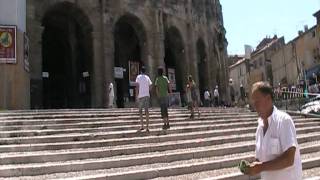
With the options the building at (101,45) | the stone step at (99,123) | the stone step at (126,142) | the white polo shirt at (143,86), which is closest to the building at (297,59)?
the building at (101,45)

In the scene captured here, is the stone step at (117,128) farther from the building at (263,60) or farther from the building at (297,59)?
the building at (263,60)

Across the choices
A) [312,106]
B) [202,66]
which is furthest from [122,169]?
[202,66]

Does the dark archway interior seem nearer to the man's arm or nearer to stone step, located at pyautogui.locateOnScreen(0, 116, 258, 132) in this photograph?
stone step, located at pyautogui.locateOnScreen(0, 116, 258, 132)

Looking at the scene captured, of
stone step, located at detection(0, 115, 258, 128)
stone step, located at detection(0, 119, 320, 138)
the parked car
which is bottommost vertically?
stone step, located at detection(0, 119, 320, 138)

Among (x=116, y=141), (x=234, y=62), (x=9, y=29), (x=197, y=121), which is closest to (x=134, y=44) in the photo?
(x=9, y=29)

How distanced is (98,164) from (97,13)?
1924cm

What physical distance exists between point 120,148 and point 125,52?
72.8 ft

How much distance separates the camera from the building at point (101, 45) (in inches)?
1033

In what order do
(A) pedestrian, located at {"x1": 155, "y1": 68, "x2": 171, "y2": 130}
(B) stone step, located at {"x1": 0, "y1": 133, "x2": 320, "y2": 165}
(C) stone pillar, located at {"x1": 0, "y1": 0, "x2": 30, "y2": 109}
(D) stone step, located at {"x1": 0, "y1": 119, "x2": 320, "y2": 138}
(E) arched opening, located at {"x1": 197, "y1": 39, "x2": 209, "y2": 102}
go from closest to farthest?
(B) stone step, located at {"x1": 0, "y1": 133, "x2": 320, "y2": 165} < (D) stone step, located at {"x1": 0, "y1": 119, "x2": 320, "y2": 138} < (A) pedestrian, located at {"x1": 155, "y1": 68, "x2": 171, "y2": 130} < (C) stone pillar, located at {"x1": 0, "y1": 0, "x2": 30, "y2": 109} < (E) arched opening, located at {"x1": 197, "y1": 39, "x2": 209, "y2": 102}

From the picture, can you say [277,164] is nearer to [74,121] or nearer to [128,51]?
[74,121]

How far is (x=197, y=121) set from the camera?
50.7 ft

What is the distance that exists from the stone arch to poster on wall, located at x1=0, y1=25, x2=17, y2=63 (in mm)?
9893

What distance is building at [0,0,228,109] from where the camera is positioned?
26250 mm

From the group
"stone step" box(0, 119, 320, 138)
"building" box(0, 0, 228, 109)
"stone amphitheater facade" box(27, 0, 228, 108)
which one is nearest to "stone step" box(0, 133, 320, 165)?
"stone step" box(0, 119, 320, 138)
